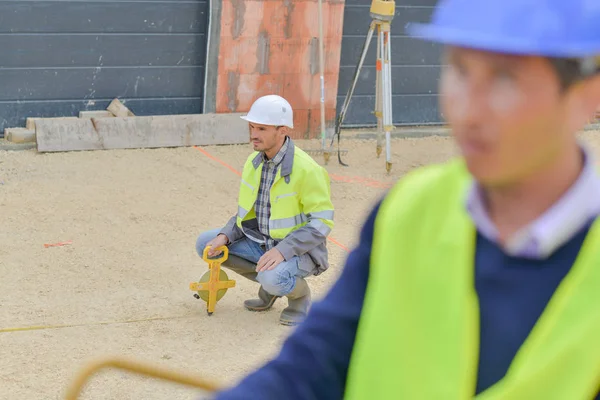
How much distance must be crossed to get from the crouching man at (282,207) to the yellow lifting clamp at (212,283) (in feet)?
0.15

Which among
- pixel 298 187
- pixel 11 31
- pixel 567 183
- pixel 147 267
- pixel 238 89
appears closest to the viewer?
pixel 567 183

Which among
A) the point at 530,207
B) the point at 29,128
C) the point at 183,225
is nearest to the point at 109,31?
the point at 29,128

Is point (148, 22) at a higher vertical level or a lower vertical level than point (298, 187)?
higher

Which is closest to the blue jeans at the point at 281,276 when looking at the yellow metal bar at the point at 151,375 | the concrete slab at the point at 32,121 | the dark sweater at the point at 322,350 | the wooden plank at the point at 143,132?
the yellow metal bar at the point at 151,375

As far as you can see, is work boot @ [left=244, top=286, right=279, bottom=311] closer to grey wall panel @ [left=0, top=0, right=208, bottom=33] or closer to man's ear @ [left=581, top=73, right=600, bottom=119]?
grey wall panel @ [left=0, top=0, right=208, bottom=33]

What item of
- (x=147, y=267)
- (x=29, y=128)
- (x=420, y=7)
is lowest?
(x=147, y=267)

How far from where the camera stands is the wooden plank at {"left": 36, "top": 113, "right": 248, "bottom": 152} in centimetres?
913

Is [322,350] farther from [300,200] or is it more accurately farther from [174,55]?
[174,55]

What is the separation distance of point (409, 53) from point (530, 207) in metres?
9.87

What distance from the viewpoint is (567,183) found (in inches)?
45.3

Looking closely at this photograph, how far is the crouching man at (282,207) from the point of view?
5289 millimetres

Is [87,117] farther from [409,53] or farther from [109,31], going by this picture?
[409,53]

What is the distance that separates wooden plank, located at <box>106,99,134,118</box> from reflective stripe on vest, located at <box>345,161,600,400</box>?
27.7ft

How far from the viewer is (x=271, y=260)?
5.27 meters
